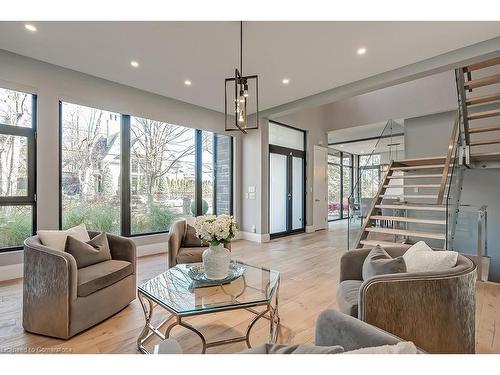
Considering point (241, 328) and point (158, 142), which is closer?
point (241, 328)

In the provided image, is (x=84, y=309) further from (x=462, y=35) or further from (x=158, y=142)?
(x=462, y=35)

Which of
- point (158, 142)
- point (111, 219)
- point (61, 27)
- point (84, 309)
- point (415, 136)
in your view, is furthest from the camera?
point (415, 136)

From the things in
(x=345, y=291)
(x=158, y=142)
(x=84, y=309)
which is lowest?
(x=84, y=309)

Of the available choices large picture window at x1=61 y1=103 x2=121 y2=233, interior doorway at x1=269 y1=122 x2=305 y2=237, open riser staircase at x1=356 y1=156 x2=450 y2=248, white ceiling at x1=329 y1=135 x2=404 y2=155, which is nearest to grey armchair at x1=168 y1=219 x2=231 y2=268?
large picture window at x1=61 y1=103 x2=121 y2=233

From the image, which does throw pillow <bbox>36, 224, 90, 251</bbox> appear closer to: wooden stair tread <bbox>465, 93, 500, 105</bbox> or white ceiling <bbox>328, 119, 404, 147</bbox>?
wooden stair tread <bbox>465, 93, 500, 105</bbox>

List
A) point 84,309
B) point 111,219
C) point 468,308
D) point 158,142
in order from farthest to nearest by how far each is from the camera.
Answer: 1. point 158,142
2. point 111,219
3. point 84,309
4. point 468,308

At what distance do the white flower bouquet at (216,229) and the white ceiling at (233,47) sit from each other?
2077 mm

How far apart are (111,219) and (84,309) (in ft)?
8.28

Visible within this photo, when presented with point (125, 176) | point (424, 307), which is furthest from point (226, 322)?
point (125, 176)

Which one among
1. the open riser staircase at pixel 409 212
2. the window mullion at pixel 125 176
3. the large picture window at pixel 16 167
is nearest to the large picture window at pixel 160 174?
the window mullion at pixel 125 176

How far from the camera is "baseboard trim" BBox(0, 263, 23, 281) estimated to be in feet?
11.3

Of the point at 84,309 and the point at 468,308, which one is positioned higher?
the point at 468,308
